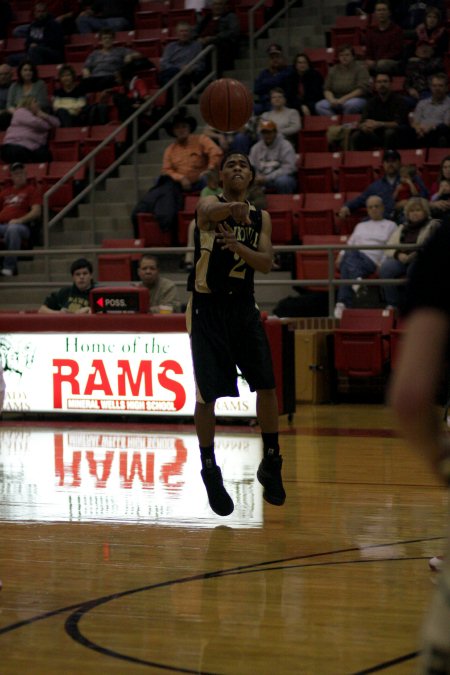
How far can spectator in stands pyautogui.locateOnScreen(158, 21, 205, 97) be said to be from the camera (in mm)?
16578

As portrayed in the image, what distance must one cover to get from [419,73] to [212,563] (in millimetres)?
10675

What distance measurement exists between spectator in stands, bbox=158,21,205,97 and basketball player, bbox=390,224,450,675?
1476cm

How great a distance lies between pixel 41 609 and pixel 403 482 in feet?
11.6

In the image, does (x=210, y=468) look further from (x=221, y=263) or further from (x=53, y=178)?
(x=53, y=178)

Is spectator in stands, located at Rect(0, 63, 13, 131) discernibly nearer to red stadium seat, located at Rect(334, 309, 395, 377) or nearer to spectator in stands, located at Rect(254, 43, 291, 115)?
spectator in stands, located at Rect(254, 43, 291, 115)

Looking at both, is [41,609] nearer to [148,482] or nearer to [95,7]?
[148,482]

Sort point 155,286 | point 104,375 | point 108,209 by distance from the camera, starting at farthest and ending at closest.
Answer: point 108,209 < point 155,286 < point 104,375

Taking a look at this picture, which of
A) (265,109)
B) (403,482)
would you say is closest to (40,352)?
(403,482)

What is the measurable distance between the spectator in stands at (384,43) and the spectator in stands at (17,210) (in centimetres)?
468

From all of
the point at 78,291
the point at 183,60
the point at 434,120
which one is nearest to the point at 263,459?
the point at 78,291

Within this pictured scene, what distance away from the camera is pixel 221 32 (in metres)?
16.7

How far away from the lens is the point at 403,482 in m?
7.50

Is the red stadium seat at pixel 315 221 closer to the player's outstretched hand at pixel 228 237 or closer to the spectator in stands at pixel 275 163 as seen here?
the spectator in stands at pixel 275 163

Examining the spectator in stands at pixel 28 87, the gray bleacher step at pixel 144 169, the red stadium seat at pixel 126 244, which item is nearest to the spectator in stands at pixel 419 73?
the gray bleacher step at pixel 144 169
